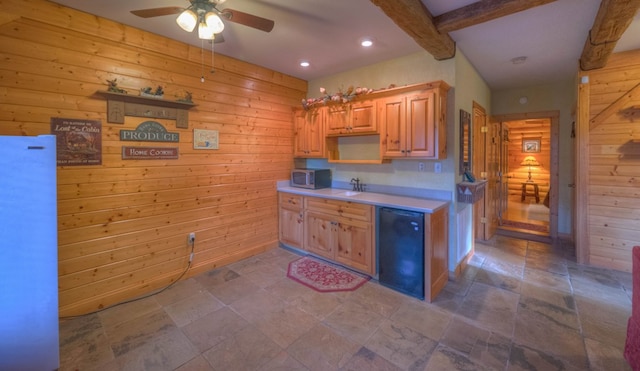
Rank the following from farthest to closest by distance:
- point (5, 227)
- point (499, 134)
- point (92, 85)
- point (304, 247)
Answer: point (499, 134), point (304, 247), point (92, 85), point (5, 227)

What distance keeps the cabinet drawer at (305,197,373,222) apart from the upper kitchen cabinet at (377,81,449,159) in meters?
0.74

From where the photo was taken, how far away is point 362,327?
2.27m

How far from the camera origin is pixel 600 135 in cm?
333

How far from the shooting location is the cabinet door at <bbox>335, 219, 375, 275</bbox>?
3.05 m

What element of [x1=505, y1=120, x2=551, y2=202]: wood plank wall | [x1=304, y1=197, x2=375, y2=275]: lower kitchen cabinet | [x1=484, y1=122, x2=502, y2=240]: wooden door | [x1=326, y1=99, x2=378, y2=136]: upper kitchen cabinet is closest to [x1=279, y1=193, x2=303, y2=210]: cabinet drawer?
[x1=304, y1=197, x2=375, y2=275]: lower kitchen cabinet

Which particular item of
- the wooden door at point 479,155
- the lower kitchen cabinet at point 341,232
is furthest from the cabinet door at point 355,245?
the wooden door at point 479,155

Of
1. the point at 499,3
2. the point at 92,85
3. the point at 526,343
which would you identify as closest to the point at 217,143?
the point at 92,85

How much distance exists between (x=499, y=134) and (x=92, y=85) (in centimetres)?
613

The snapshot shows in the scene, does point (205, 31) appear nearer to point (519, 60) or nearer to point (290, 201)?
point (290, 201)

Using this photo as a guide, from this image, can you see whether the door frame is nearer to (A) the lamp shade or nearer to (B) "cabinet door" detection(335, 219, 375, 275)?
(B) "cabinet door" detection(335, 219, 375, 275)

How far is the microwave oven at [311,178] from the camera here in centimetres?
384

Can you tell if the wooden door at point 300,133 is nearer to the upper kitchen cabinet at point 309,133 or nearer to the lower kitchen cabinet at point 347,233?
the upper kitchen cabinet at point 309,133

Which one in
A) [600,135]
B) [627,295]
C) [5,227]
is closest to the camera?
[5,227]

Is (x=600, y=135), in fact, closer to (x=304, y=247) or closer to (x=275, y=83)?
(x=304, y=247)
